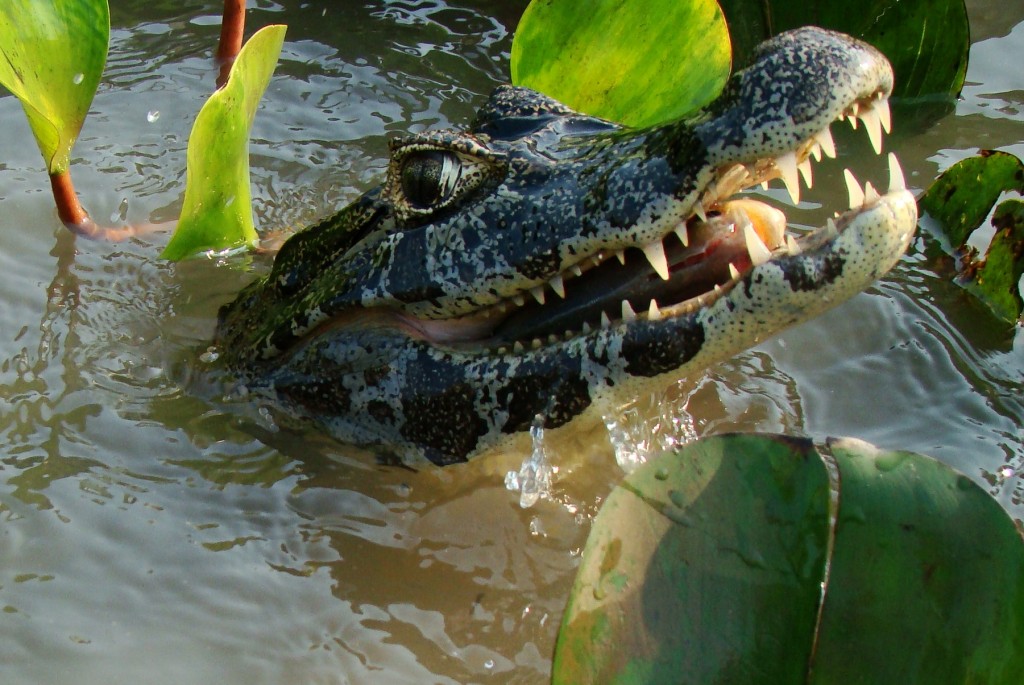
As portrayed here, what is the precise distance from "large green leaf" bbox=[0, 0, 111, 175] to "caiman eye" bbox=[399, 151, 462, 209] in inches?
42.9

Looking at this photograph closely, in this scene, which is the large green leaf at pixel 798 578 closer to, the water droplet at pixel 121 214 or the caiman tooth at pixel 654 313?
the caiman tooth at pixel 654 313

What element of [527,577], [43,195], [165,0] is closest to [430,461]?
[527,577]

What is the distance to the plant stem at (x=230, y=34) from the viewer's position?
388cm

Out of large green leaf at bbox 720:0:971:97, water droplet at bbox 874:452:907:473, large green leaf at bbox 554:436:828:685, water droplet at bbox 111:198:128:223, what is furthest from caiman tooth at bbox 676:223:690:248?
water droplet at bbox 111:198:128:223

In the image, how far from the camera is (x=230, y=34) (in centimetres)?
407

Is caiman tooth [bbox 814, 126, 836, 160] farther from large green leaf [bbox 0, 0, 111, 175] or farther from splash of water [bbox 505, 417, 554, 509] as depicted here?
large green leaf [bbox 0, 0, 111, 175]

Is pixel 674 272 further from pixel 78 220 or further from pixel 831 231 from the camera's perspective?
pixel 78 220

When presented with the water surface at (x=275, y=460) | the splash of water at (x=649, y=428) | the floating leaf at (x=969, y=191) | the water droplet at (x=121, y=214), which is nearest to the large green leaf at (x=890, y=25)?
the water surface at (x=275, y=460)

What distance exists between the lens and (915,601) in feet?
4.32

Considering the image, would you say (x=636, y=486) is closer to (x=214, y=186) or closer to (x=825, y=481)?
(x=825, y=481)

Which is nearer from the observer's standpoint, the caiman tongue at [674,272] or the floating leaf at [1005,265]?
the caiman tongue at [674,272]

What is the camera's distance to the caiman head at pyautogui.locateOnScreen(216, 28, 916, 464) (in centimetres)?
195

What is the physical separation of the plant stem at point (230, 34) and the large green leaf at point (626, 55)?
4.02 ft

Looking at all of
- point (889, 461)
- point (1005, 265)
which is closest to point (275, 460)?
point (889, 461)
